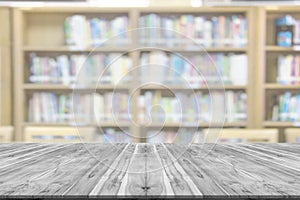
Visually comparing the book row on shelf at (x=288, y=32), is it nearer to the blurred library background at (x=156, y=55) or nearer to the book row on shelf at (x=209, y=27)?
the blurred library background at (x=156, y=55)

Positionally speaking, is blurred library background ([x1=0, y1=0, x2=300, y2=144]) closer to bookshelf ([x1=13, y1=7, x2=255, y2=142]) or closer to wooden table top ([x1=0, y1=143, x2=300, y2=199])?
bookshelf ([x1=13, y1=7, x2=255, y2=142])

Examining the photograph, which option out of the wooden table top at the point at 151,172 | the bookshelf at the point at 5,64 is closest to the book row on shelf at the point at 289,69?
the wooden table top at the point at 151,172

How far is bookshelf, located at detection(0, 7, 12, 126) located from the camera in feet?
11.4

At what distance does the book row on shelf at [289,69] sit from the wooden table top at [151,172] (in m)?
2.18

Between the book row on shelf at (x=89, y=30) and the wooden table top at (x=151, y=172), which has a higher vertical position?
the book row on shelf at (x=89, y=30)

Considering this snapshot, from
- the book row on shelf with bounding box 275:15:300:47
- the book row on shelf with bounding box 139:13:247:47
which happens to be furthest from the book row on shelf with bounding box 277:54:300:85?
the book row on shelf with bounding box 139:13:247:47

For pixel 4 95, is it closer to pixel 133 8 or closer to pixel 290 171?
pixel 133 8

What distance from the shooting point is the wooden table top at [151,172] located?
0.80 m

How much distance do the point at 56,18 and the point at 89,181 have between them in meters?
3.06

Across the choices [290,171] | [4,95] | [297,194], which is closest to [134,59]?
[4,95]

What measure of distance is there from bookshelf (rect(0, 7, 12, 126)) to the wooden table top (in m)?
2.10

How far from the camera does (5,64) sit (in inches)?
137

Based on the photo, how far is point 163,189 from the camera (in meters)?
0.83

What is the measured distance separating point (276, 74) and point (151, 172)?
2969mm
